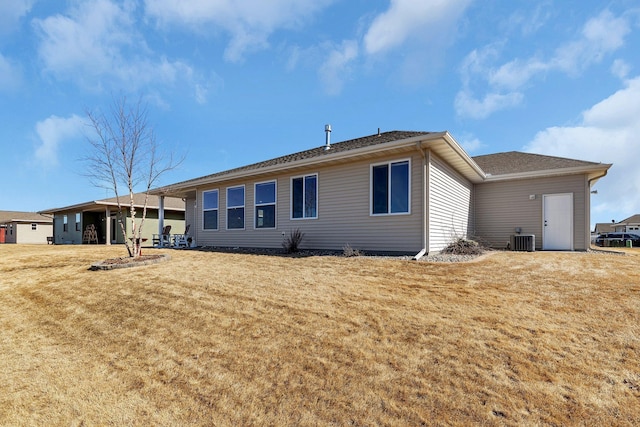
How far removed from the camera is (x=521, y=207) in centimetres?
1137

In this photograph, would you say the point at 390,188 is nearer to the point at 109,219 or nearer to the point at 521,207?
the point at 521,207

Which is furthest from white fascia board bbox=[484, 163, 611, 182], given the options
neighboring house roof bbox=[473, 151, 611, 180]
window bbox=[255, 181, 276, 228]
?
window bbox=[255, 181, 276, 228]

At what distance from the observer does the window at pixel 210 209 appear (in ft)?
42.1

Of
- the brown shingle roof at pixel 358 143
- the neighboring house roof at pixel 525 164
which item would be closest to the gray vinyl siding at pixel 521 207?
the neighboring house roof at pixel 525 164

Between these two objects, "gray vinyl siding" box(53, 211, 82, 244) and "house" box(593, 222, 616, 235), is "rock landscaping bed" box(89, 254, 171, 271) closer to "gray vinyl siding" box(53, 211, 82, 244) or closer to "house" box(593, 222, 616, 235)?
"gray vinyl siding" box(53, 211, 82, 244)

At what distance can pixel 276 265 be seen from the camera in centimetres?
695

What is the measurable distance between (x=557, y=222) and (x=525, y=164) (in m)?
2.54

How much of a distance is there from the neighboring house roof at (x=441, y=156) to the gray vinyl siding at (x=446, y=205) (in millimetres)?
370

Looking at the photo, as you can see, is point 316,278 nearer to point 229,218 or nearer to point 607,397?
point 607,397

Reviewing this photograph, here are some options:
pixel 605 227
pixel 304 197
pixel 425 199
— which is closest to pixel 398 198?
pixel 425 199

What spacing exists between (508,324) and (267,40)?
33.6ft

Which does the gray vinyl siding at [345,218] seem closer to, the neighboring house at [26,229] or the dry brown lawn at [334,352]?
the dry brown lawn at [334,352]

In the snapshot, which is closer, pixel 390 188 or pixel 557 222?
pixel 390 188

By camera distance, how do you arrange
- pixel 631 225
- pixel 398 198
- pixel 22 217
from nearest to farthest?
pixel 398 198
pixel 22 217
pixel 631 225
